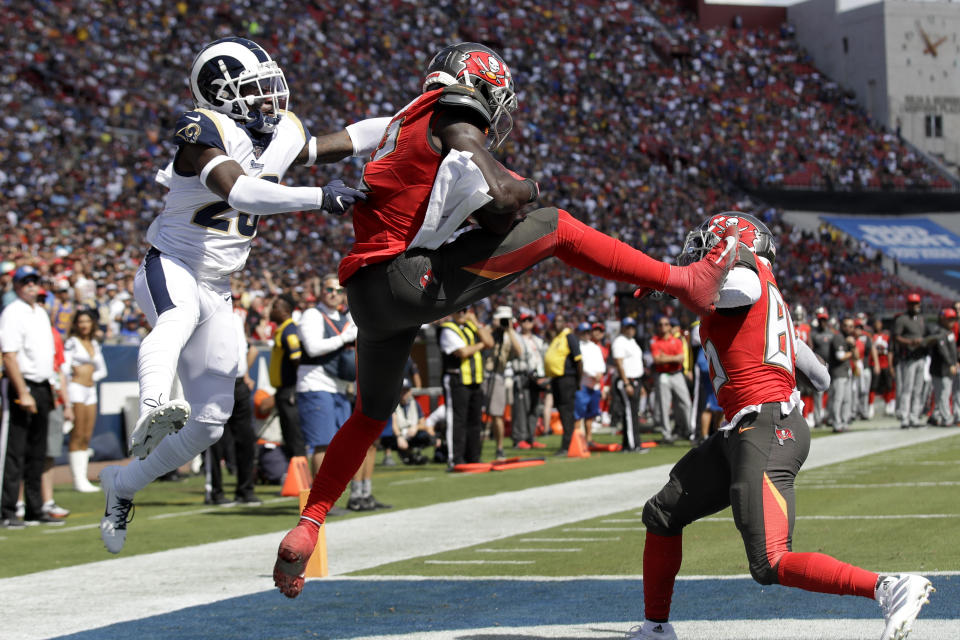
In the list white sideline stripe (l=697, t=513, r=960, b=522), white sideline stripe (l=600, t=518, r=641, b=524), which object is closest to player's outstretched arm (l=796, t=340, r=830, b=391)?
white sideline stripe (l=697, t=513, r=960, b=522)

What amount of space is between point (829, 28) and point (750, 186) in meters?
11.7

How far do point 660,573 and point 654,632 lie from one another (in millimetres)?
239

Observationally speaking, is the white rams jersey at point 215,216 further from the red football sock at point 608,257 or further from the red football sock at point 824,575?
the red football sock at point 824,575

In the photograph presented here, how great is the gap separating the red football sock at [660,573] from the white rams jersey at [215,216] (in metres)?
2.18

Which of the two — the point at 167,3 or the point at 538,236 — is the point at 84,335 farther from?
the point at 167,3

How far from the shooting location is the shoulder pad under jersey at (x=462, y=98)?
14.1 ft

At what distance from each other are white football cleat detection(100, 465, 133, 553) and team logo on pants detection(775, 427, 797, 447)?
2.76m

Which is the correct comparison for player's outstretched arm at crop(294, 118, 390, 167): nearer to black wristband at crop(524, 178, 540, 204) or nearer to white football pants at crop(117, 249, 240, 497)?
white football pants at crop(117, 249, 240, 497)

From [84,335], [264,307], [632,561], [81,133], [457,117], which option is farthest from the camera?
[81,133]

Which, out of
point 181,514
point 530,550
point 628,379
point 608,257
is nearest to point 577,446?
point 628,379

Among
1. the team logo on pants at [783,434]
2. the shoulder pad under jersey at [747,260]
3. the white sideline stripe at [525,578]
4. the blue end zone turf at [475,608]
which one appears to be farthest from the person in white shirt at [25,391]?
the team logo on pants at [783,434]

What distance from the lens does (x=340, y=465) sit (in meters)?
5.05

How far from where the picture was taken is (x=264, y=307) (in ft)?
54.1

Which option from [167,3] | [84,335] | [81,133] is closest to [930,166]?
[167,3]
